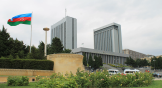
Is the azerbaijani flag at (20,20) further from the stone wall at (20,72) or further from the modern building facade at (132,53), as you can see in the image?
the modern building facade at (132,53)

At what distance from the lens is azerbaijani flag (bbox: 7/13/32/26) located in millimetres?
23359

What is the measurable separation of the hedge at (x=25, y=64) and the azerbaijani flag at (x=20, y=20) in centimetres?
940

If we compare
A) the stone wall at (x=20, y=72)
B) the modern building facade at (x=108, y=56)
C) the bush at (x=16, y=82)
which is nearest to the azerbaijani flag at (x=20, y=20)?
the stone wall at (x=20, y=72)

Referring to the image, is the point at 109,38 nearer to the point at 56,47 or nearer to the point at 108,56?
the point at 108,56

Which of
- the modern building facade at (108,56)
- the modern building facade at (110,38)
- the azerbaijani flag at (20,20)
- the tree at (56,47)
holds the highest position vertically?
the modern building facade at (110,38)

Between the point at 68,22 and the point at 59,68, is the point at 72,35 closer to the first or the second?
the point at 68,22

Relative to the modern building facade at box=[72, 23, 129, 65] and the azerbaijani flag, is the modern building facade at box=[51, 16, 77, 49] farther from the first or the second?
the azerbaijani flag

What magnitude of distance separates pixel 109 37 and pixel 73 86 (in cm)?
11509

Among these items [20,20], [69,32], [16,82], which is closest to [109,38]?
[69,32]

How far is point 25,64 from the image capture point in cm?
1697

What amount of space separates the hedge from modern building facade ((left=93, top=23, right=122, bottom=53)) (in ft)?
325

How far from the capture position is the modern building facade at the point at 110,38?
372 ft

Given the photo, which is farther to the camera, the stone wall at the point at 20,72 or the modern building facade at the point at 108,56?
the modern building facade at the point at 108,56

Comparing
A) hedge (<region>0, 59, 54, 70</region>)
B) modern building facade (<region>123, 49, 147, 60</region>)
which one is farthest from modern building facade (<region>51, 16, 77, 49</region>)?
hedge (<region>0, 59, 54, 70</region>)
